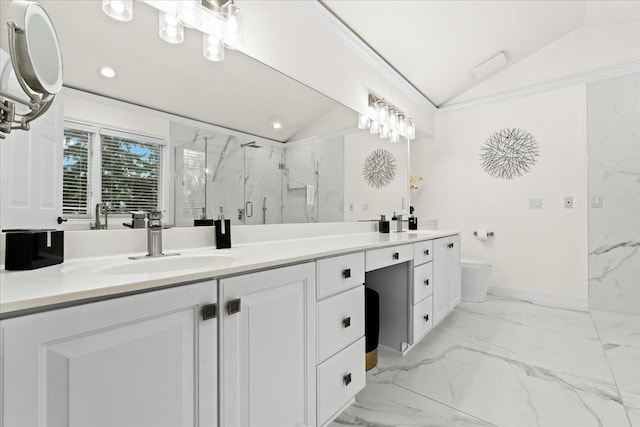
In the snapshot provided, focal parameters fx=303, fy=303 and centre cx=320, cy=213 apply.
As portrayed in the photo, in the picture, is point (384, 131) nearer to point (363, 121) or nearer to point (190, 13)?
point (363, 121)

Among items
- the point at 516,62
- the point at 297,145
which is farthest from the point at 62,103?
the point at 516,62

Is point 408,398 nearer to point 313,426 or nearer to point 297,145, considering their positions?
point 313,426

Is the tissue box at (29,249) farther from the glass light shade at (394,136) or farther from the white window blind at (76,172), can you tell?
the glass light shade at (394,136)

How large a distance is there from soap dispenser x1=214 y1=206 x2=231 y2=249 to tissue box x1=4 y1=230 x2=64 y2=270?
59 centimetres

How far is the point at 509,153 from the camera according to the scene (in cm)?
336

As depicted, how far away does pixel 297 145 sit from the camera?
72.9 inches

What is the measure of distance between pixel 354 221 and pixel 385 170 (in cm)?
82

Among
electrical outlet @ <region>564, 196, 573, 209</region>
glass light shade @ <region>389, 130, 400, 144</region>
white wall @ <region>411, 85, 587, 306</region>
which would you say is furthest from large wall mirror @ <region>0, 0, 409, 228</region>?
electrical outlet @ <region>564, 196, 573, 209</region>

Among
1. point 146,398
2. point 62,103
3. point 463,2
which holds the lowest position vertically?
point 146,398

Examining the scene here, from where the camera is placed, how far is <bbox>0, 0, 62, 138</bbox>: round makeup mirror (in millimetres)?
674

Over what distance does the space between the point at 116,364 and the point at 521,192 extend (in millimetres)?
3759

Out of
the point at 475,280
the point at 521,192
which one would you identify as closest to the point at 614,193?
the point at 521,192

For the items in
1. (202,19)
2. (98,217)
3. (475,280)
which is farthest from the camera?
(475,280)

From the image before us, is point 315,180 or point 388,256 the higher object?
point 315,180
